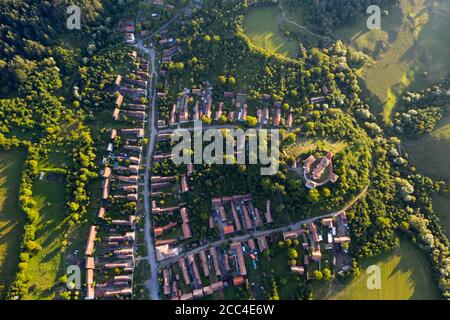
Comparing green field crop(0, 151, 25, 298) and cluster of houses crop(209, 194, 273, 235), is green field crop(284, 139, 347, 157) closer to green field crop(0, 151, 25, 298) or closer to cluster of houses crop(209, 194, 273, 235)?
cluster of houses crop(209, 194, 273, 235)

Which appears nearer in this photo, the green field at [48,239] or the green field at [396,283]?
the green field at [48,239]

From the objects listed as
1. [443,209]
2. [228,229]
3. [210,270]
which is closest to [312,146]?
[228,229]

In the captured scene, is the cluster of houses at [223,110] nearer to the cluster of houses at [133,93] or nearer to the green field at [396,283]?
the cluster of houses at [133,93]

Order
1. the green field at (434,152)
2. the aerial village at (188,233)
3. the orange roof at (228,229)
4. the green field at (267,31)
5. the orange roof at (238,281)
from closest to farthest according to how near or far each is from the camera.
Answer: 1. the orange roof at (238,281)
2. the aerial village at (188,233)
3. the orange roof at (228,229)
4. the green field at (434,152)
5. the green field at (267,31)

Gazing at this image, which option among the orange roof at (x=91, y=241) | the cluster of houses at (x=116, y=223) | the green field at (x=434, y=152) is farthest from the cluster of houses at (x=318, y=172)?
the orange roof at (x=91, y=241)

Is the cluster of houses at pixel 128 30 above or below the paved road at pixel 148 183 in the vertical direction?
above

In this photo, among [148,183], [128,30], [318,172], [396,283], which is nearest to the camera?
[396,283]

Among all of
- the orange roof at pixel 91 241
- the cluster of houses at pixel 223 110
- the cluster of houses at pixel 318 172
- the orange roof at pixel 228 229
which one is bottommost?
the orange roof at pixel 91 241

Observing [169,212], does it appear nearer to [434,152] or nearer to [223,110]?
[223,110]
